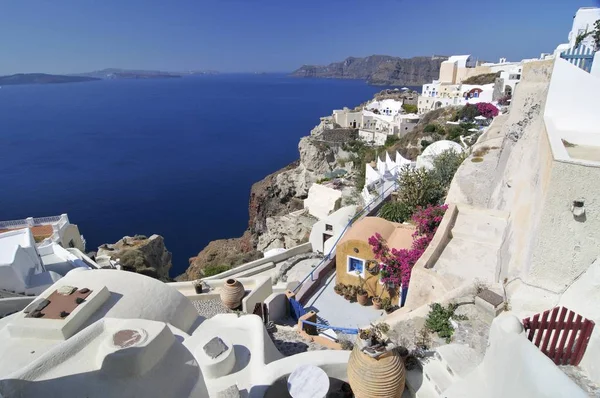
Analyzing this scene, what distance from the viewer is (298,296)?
12133 mm

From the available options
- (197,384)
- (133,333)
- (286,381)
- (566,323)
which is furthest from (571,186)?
(133,333)

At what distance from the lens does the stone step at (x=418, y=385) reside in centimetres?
579

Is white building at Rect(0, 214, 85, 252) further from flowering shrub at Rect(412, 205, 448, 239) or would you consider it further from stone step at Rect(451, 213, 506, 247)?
stone step at Rect(451, 213, 506, 247)

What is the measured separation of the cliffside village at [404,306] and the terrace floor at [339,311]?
6 centimetres

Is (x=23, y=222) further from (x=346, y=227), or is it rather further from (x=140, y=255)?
(x=346, y=227)

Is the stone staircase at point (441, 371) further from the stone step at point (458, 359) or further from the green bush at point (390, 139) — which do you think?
the green bush at point (390, 139)

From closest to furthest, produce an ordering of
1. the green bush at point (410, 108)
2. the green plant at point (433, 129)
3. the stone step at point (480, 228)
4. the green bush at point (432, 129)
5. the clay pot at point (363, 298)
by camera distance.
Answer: the stone step at point (480, 228), the clay pot at point (363, 298), the green plant at point (433, 129), the green bush at point (432, 129), the green bush at point (410, 108)

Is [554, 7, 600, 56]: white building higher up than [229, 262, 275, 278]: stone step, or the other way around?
[554, 7, 600, 56]: white building

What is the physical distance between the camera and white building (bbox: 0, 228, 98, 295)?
1577cm

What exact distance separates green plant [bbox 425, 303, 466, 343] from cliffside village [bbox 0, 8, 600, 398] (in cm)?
2

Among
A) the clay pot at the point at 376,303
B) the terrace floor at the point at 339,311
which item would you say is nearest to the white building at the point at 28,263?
the terrace floor at the point at 339,311

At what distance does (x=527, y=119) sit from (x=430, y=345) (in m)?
8.74

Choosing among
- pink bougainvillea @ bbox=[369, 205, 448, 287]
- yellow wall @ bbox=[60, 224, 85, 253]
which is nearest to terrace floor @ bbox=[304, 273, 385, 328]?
pink bougainvillea @ bbox=[369, 205, 448, 287]

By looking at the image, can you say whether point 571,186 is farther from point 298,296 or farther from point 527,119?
point 298,296
